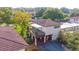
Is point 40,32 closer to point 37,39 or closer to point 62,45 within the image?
point 37,39

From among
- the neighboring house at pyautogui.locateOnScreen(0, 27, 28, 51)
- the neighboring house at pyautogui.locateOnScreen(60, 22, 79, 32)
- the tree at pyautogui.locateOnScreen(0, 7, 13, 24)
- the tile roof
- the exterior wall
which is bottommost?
the neighboring house at pyautogui.locateOnScreen(0, 27, 28, 51)

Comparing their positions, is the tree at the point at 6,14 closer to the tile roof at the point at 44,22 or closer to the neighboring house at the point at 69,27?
the tile roof at the point at 44,22

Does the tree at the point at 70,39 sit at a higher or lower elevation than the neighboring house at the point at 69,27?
lower

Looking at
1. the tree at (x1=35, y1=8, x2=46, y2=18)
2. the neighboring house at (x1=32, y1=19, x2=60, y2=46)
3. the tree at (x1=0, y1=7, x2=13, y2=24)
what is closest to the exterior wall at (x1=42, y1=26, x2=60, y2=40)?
the neighboring house at (x1=32, y1=19, x2=60, y2=46)

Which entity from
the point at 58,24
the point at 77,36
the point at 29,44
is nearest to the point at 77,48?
the point at 77,36

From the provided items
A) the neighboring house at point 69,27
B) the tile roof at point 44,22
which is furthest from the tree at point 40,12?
the neighboring house at point 69,27

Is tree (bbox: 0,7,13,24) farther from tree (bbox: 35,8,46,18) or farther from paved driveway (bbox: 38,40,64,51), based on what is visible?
paved driveway (bbox: 38,40,64,51)
